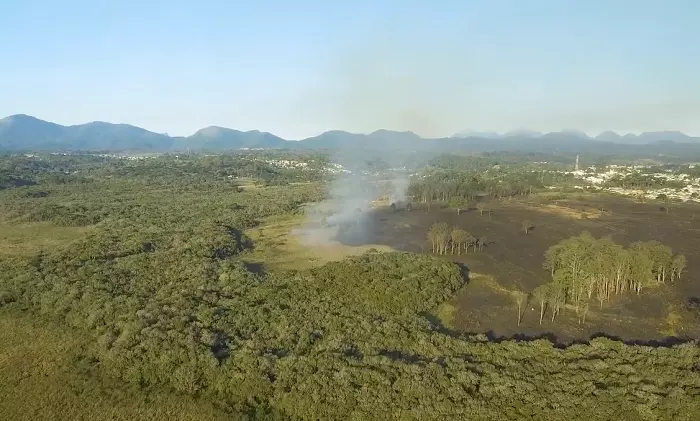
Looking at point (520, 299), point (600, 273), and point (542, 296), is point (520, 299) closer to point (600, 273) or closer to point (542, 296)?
point (542, 296)

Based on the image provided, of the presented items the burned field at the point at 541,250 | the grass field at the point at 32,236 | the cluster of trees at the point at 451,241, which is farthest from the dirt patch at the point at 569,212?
the grass field at the point at 32,236

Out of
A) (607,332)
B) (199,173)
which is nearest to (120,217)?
(607,332)

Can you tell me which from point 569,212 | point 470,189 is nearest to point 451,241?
point 569,212

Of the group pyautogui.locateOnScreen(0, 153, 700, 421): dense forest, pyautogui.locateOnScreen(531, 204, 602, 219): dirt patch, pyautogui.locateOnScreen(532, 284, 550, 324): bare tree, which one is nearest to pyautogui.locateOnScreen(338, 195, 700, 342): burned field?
pyautogui.locateOnScreen(531, 204, 602, 219): dirt patch

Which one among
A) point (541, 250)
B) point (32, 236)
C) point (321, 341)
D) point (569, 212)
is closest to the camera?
point (321, 341)

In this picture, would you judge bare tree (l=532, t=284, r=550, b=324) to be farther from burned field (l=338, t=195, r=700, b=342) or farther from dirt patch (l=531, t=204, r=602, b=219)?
dirt patch (l=531, t=204, r=602, b=219)

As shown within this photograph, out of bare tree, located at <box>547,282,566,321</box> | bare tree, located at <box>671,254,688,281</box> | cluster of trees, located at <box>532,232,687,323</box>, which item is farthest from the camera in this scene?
bare tree, located at <box>671,254,688,281</box>
